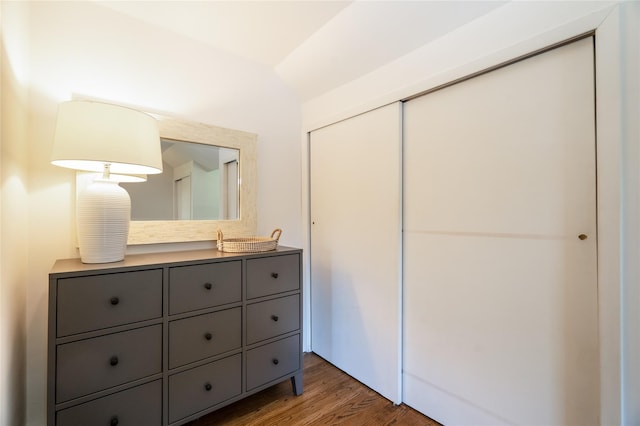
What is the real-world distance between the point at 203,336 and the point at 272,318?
0.38 m

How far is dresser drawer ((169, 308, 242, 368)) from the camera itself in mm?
1268

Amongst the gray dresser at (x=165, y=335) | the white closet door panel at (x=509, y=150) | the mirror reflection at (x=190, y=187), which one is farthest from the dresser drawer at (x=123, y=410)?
the white closet door panel at (x=509, y=150)

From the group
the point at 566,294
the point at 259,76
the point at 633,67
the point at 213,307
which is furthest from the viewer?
the point at 259,76

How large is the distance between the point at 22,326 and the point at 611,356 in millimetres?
2311

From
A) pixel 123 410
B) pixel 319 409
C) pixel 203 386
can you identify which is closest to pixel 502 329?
pixel 319 409

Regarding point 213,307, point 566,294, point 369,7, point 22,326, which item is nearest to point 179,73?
point 369,7

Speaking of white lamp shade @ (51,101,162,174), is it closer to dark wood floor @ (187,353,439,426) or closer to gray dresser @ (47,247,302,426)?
gray dresser @ (47,247,302,426)

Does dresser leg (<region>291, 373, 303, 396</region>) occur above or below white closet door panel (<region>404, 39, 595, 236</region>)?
below

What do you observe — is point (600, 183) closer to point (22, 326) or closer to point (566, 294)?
point (566, 294)

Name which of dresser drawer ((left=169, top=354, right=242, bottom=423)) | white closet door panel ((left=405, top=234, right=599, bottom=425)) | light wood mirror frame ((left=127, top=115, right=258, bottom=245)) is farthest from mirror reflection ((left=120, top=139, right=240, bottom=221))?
white closet door panel ((left=405, top=234, right=599, bottom=425))

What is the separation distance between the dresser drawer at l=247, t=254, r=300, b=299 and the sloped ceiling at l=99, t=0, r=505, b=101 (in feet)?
4.19

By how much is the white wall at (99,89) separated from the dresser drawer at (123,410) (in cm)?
44

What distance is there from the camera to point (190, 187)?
1.69 metres

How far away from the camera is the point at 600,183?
0.97 m
